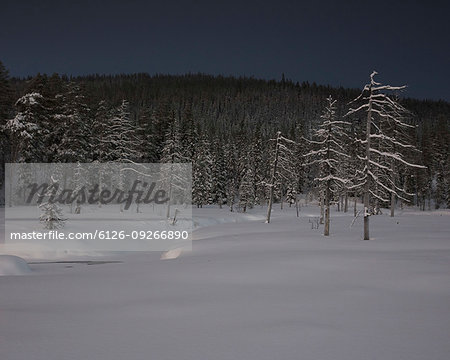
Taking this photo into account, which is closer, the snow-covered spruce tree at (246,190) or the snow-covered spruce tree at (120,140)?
the snow-covered spruce tree at (120,140)

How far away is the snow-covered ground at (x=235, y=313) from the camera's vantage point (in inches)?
215

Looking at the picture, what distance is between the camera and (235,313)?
7.44m

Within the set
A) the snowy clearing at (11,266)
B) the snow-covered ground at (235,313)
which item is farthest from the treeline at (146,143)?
the snowy clearing at (11,266)

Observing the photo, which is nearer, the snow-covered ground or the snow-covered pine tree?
the snow-covered ground

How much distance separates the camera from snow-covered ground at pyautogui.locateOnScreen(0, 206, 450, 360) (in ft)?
17.9

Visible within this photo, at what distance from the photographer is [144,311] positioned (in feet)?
24.7

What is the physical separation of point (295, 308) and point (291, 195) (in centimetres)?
6892

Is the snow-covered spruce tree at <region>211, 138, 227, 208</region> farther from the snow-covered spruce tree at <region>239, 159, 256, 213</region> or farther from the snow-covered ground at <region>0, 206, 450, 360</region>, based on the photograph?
the snow-covered ground at <region>0, 206, 450, 360</region>

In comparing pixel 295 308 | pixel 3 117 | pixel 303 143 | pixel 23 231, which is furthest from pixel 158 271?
pixel 303 143

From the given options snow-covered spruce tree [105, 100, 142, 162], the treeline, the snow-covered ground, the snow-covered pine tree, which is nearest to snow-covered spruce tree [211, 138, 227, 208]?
the treeline

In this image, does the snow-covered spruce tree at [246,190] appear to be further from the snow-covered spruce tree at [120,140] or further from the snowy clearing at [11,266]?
the snowy clearing at [11,266]

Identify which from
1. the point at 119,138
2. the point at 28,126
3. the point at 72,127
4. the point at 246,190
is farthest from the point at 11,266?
the point at 246,190

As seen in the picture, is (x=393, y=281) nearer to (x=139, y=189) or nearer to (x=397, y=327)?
(x=397, y=327)

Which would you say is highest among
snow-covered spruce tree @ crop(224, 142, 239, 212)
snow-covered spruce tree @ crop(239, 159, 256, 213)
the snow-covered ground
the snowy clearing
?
snow-covered spruce tree @ crop(224, 142, 239, 212)
